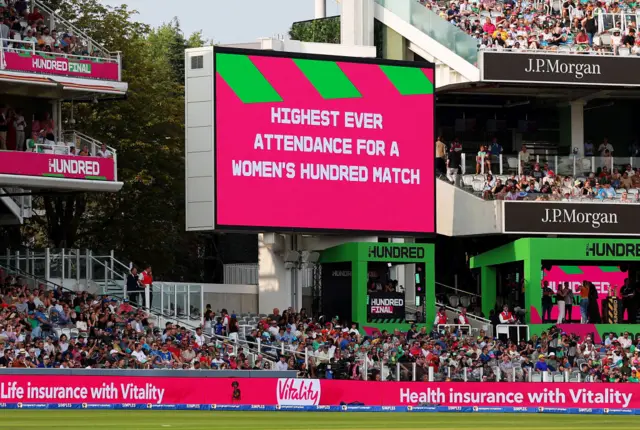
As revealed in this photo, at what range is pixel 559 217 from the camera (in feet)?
165

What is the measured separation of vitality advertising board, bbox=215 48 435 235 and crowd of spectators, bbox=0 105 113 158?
3.94 metres

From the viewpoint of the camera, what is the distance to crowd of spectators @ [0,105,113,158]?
42250 millimetres

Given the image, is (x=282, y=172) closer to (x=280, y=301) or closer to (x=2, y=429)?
(x=280, y=301)

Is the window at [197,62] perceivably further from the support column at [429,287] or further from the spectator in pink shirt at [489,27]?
the spectator in pink shirt at [489,27]

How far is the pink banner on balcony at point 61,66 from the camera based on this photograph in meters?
41.8

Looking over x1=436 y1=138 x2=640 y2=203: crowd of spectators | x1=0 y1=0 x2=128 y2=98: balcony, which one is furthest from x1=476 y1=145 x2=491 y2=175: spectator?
x1=0 y1=0 x2=128 y2=98: balcony

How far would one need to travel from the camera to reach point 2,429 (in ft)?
86.2

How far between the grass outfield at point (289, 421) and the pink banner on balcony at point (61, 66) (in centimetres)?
1276

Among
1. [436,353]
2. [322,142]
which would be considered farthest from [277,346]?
[322,142]

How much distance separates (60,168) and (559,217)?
17027 millimetres

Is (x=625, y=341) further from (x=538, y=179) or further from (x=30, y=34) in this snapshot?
(x=30, y=34)

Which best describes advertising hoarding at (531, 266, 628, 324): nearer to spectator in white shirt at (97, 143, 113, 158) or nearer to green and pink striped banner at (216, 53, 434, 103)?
green and pink striped banner at (216, 53, 434, 103)

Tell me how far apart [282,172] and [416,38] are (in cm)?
903

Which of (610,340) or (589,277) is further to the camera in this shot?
(589,277)
